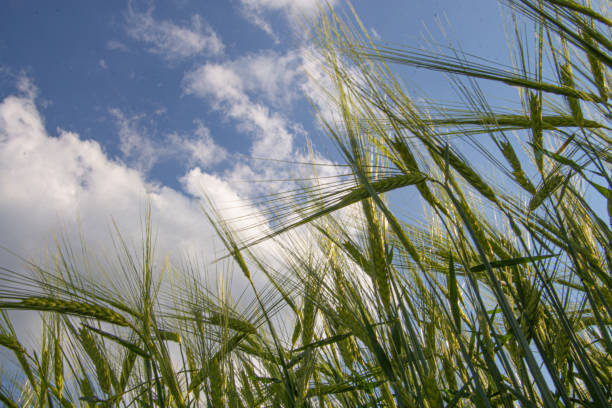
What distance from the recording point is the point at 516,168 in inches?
61.0

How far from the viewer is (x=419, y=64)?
1462 mm

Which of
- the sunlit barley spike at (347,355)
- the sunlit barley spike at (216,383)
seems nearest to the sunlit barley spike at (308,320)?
the sunlit barley spike at (347,355)

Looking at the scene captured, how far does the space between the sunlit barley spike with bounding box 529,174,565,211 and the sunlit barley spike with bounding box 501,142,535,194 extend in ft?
0.24

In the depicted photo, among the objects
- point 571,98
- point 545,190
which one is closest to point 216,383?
point 545,190

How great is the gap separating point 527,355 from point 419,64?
→ 3.14ft

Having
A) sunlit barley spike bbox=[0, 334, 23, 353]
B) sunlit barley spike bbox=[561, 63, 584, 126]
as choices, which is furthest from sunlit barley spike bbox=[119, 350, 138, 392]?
sunlit barley spike bbox=[561, 63, 584, 126]

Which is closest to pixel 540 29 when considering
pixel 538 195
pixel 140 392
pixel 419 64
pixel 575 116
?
pixel 575 116

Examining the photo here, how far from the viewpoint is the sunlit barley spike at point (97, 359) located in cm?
192

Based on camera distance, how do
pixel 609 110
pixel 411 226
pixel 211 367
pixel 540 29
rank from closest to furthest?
pixel 609 110
pixel 540 29
pixel 211 367
pixel 411 226

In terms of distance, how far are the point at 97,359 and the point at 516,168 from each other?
6.37ft

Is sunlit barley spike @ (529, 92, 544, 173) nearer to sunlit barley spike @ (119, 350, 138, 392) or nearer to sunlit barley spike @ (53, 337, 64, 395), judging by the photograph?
sunlit barley spike @ (119, 350, 138, 392)

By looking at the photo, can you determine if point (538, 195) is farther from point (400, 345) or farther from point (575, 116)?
point (400, 345)

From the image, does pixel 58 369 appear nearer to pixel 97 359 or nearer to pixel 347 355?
pixel 97 359

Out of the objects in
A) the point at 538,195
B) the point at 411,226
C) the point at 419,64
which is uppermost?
the point at 419,64
